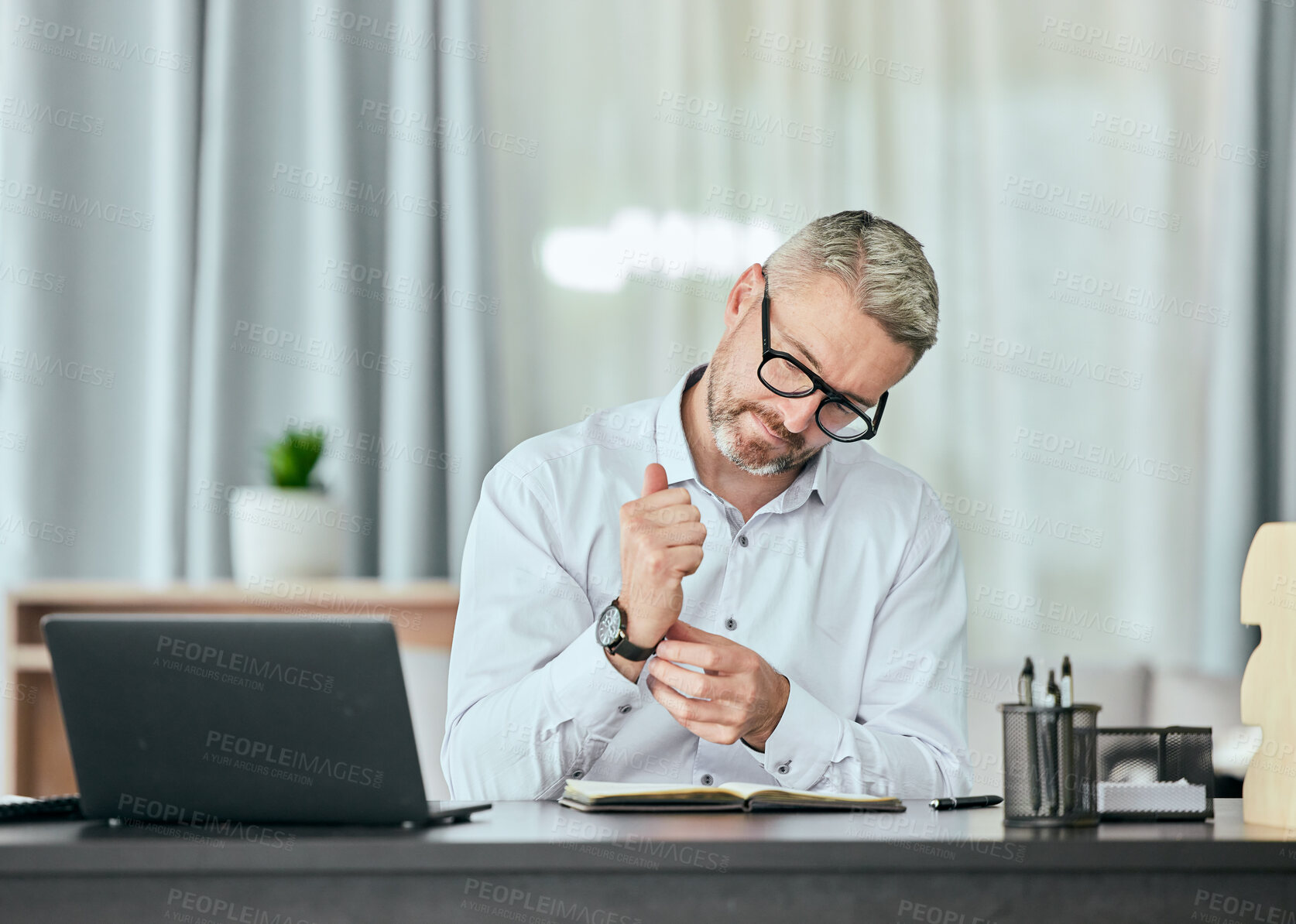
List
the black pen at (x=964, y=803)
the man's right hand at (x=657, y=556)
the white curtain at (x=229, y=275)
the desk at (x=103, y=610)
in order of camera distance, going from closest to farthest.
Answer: the black pen at (x=964, y=803), the man's right hand at (x=657, y=556), the desk at (x=103, y=610), the white curtain at (x=229, y=275)

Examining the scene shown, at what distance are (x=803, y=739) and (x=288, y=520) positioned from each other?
157 cm

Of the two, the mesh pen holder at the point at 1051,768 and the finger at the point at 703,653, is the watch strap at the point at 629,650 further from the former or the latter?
the mesh pen holder at the point at 1051,768

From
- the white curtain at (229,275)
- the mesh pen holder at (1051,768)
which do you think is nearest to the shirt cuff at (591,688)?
the mesh pen holder at (1051,768)

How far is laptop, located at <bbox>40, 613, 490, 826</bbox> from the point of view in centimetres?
93

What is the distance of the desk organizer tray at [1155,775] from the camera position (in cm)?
106

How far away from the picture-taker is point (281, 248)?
3.00 m

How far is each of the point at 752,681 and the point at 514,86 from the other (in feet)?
7.15

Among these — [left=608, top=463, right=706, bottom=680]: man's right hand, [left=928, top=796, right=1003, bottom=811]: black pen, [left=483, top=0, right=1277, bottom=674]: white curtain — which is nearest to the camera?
[left=928, top=796, right=1003, bottom=811]: black pen

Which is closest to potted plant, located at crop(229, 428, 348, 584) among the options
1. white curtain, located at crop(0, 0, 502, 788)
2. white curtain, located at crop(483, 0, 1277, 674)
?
white curtain, located at crop(0, 0, 502, 788)

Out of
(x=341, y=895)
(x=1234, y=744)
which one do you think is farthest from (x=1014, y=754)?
(x=1234, y=744)

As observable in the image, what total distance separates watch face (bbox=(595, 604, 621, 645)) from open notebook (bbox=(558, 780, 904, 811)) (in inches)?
8.9

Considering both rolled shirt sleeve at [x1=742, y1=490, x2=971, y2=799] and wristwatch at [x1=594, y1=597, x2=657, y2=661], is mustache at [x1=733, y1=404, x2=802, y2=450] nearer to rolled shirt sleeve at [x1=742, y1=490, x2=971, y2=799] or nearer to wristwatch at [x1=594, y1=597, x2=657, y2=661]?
rolled shirt sleeve at [x1=742, y1=490, x2=971, y2=799]

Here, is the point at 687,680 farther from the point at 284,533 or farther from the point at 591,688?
the point at 284,533

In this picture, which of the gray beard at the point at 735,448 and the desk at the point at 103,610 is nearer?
the gray beard at the point at 735,448
